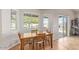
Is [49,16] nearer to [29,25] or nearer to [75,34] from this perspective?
[29,25]

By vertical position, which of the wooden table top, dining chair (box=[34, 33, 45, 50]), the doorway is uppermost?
the doorway

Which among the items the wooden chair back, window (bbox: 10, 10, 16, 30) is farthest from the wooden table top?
window (bbox: 10, 10, 16, 30)

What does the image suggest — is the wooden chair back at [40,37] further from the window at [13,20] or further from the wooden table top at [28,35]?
the window at [13,20]

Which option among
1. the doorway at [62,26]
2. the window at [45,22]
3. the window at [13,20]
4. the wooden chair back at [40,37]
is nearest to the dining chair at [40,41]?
the wooden chair back at [40,37]

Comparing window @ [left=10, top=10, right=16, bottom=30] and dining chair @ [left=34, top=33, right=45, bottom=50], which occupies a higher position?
window @ [left=10, top=10, right=16, bottom=30]

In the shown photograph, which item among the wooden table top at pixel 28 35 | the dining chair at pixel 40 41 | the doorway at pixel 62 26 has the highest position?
the doorway at pixel 62 26

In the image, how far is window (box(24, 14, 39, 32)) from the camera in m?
2.09

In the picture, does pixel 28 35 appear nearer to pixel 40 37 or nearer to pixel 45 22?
pixel 40 37

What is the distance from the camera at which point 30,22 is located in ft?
6.99

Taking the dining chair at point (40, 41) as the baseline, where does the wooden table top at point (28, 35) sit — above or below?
above

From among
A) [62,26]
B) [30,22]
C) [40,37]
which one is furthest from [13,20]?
[62,26]

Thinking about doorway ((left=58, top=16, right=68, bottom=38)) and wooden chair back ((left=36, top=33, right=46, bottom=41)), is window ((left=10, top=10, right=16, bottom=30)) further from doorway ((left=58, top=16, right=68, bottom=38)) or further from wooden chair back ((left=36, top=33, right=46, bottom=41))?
doorway ((left=58, top=16, right=68, bottom=38))

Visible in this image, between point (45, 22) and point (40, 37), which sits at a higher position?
point (45, 22)

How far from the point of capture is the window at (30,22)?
6.86 feet
